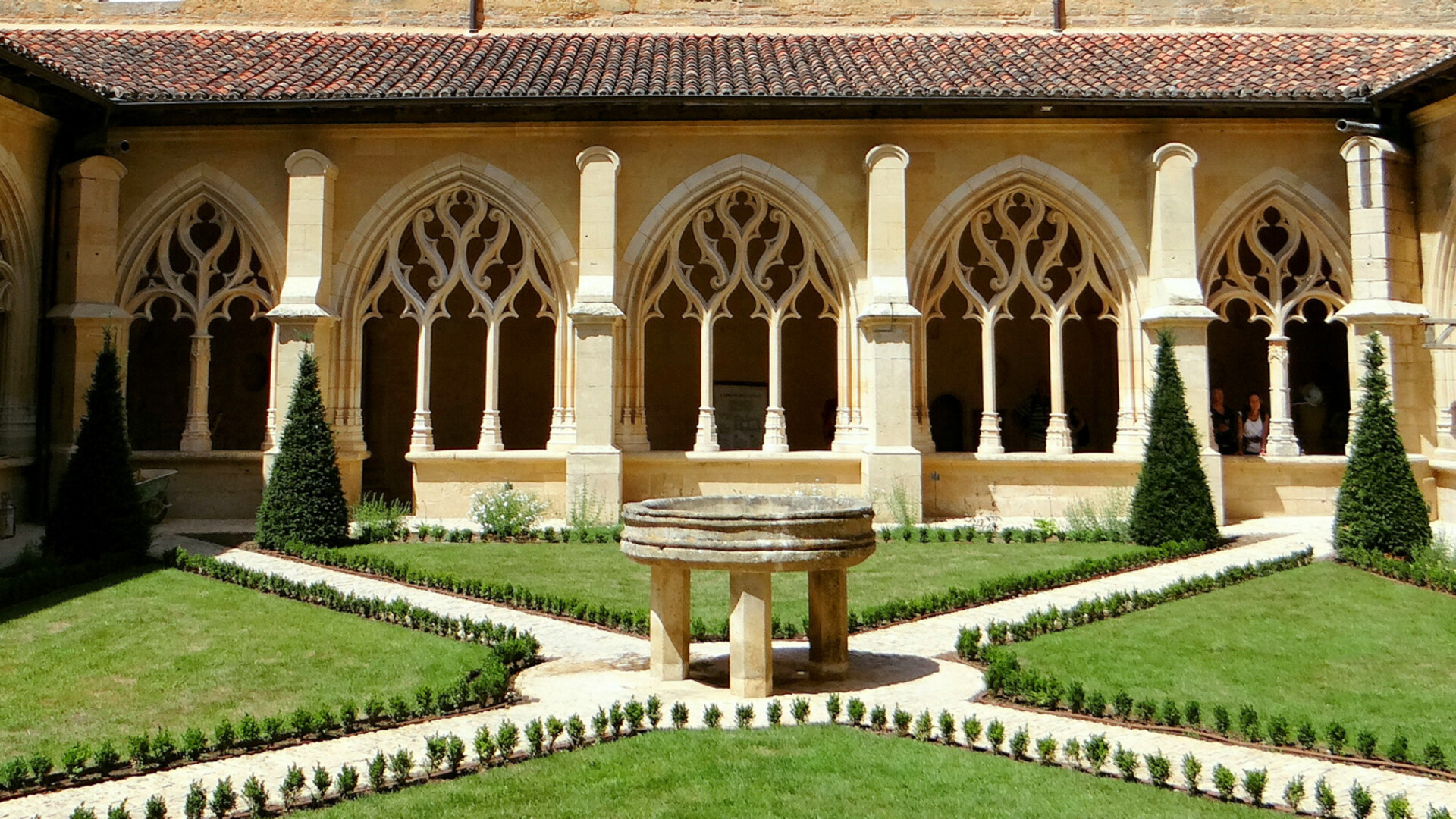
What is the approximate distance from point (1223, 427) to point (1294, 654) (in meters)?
8.96

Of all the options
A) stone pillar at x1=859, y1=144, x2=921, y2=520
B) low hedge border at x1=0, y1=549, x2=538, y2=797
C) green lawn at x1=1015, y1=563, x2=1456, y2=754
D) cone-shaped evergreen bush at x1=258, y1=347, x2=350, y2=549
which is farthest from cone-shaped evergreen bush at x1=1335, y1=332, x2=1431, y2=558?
cone-shaped evergreen bush at x1=258, y1=347, x2=350, y2=549

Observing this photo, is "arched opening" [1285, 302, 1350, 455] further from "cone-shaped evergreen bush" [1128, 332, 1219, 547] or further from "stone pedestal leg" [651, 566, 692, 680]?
"stone pedestal leg" [651, 566, 692, 680]

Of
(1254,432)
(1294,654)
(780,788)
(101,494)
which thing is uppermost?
(1254,432)

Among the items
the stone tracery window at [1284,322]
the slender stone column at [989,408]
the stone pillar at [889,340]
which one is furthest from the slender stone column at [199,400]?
the stone tracery window at [1284,322]

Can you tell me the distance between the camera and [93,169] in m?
A: 14.4

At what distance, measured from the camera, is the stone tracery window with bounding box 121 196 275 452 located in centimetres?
1503

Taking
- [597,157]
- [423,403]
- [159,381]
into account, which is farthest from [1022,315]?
[159,381]

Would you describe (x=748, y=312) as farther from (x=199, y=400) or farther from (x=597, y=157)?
(x=199, y=400)

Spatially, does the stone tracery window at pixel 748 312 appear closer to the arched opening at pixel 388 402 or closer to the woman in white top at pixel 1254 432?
the arched opening at pixel 388 402

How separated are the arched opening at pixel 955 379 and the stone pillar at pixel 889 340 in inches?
290

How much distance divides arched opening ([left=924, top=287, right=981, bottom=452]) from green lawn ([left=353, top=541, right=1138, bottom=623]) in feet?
30.2

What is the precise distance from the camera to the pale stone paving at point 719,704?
4.97 meters

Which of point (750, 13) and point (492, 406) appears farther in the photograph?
point (750, 13)

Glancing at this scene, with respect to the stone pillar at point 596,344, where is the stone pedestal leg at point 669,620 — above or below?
below
